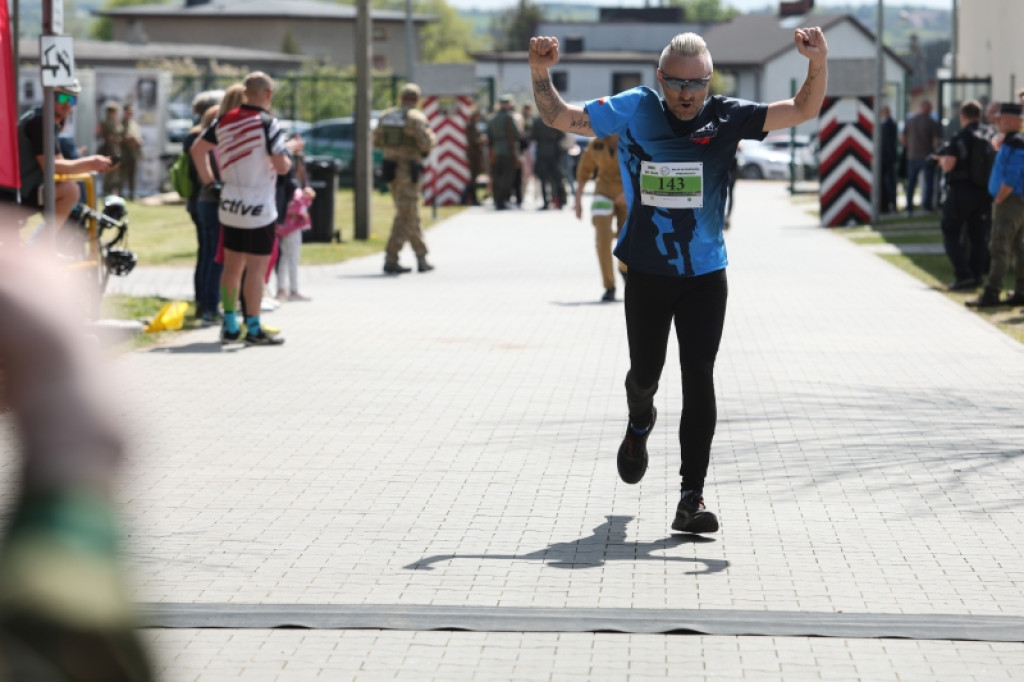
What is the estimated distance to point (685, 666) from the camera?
195 inches

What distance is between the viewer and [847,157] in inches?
1070

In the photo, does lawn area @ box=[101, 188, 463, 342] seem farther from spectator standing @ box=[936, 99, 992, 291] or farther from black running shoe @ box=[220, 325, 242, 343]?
spectator standing @ box=[936, 99, 992, 291]

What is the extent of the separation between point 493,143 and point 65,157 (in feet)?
62.3

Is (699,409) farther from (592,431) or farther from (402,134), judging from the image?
(402,134)

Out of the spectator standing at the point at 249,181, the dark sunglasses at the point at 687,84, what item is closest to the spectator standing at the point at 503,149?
the spectator standing at the point at 249,181

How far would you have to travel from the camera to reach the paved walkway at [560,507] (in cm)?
515

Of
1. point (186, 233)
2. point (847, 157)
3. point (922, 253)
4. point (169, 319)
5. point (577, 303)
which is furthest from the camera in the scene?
point (847, 157)

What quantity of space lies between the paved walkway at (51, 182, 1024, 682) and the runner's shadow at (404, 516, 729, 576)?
0.02 meters

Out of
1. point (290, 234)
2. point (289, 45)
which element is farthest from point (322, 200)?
point (289, 45)

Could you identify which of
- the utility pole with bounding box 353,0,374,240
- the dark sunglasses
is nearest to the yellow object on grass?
the dark sunglasses

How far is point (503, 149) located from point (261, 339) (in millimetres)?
19538

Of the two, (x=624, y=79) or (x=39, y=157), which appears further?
(x=624, y=79)

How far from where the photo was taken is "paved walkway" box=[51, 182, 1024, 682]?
515cm

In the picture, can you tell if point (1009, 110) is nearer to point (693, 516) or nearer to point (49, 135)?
point (49, 135)
